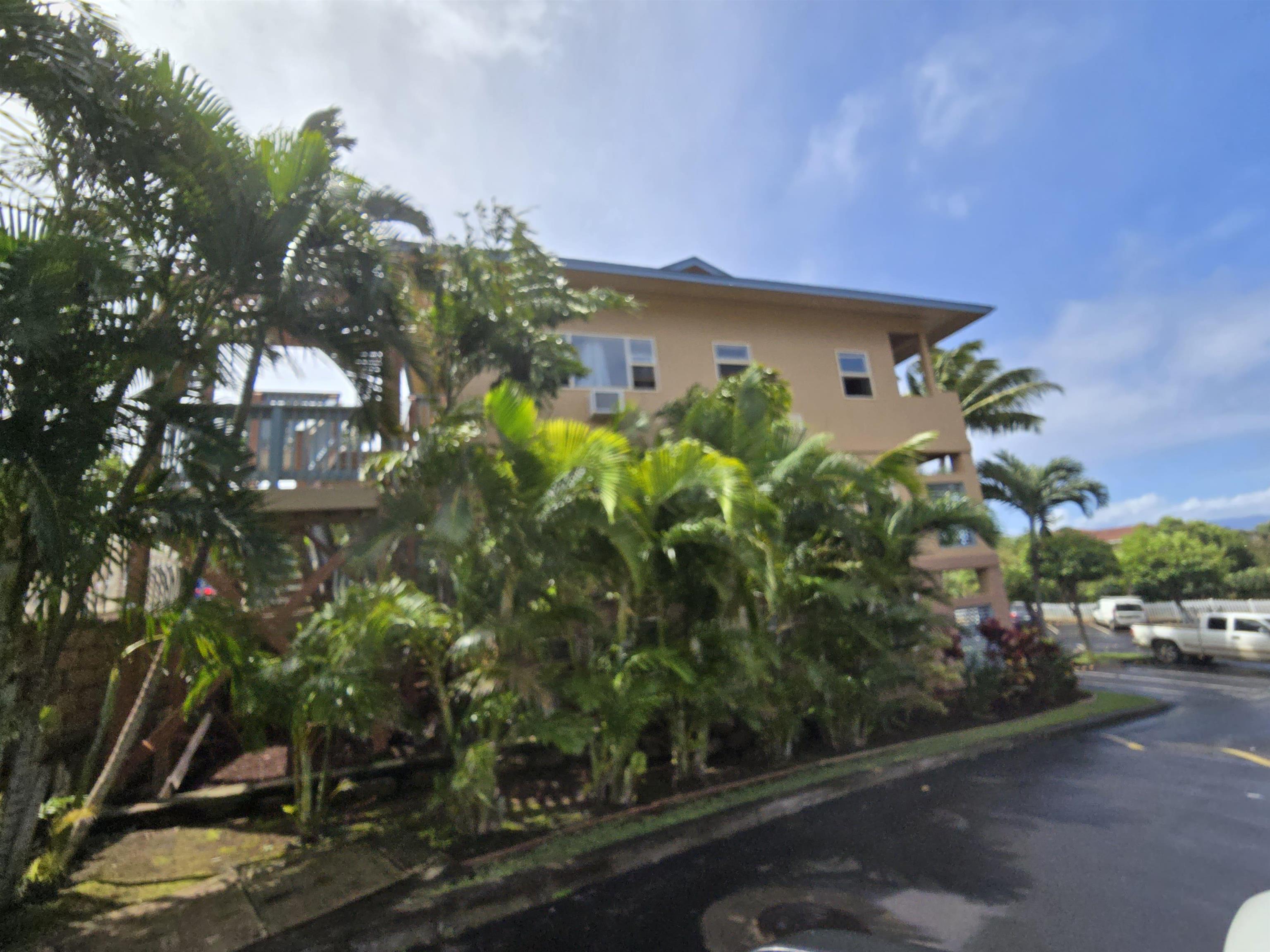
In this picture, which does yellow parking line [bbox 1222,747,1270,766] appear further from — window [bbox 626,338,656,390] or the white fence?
the white fence

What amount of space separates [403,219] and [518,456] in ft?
12.2

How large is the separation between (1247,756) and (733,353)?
1003 cm

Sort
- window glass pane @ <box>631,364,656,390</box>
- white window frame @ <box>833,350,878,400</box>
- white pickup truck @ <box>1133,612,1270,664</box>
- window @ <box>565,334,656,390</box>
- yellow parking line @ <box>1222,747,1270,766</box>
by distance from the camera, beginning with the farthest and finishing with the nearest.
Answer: white pickup truck @ <box>1133,612,1270,664</box> → white window frame @ <box>833,350,878,400</box> → window glass pane @ <box>631,364,656,390</box> → window @ <box>565,334,656,390</box> → yellow parking line @ <box>1222,747,1270,766</box>

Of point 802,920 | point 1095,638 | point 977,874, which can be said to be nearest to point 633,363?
point 977,874

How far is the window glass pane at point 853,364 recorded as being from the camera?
48.2 feet

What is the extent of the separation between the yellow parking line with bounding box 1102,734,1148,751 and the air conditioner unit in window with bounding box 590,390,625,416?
906 centimetres

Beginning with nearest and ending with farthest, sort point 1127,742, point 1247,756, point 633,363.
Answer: point 1247,756 < point 1127,742 < point 633,363

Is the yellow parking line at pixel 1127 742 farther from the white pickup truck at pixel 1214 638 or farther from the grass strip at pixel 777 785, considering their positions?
the white pickup truck at pixel 1214 638

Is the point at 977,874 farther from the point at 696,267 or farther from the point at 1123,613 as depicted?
the point at 1123,613

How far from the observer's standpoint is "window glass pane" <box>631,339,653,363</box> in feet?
42.1

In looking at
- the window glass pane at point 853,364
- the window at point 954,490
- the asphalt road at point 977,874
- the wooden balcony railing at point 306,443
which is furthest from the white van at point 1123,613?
Result: the wooden balcony railing at point 306,443

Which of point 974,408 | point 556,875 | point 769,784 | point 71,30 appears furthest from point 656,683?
point 974,408

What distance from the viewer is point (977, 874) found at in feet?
16.2

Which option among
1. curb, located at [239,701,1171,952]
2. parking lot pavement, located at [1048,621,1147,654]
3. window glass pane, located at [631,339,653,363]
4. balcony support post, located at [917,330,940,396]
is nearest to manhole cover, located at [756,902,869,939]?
curb, located at [239,701,1171,952]
